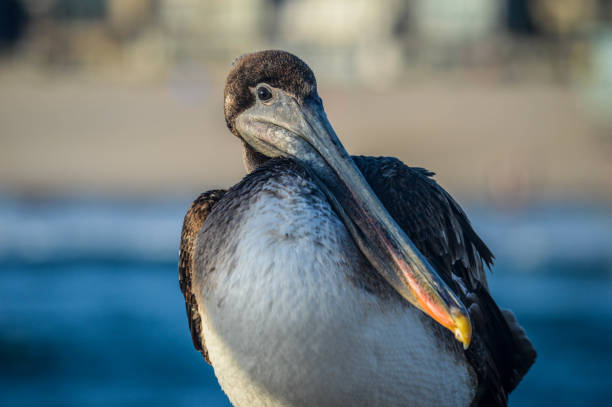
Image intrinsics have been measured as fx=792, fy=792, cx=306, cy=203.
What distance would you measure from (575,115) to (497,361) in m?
16.4

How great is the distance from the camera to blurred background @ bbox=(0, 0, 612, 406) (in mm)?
8875

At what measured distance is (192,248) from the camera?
2996mm

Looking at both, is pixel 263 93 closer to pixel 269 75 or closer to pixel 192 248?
pixel 269 75

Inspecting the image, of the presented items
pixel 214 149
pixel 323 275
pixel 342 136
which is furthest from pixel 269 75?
pixel 342 136

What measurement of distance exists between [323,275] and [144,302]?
27.1ft

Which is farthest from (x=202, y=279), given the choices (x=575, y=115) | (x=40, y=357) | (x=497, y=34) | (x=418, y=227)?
(x=497, y=34)

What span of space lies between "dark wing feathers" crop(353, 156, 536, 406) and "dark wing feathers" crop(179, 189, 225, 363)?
0.60 m

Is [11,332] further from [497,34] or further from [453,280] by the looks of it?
[497,34]

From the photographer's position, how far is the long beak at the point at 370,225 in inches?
93.9

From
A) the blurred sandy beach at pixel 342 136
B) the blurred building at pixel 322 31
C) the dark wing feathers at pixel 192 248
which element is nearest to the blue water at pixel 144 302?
the blurred sandy beach at pixel 342 136

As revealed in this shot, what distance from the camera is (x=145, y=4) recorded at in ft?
77.3

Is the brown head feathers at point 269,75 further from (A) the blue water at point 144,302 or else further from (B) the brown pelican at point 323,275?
(A) the blue water at point 144,302

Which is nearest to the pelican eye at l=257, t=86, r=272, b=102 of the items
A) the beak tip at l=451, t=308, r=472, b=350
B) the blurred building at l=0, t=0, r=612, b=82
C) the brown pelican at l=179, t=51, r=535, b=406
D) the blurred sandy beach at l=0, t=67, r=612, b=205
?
the brown pelican at l=179, t=51, r=535, b=406

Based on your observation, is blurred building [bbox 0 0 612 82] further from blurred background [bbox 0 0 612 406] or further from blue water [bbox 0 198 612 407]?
blue water [bbox 0 198 612 407]
